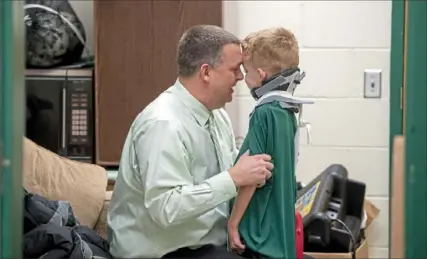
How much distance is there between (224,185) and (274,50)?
451 millimetres

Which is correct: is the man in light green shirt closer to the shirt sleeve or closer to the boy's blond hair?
the shirt sleeve

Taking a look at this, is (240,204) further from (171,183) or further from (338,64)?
(338,64)

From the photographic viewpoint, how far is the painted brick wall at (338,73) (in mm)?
4191

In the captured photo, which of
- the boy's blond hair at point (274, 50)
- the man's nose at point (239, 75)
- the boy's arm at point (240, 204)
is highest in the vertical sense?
the boy's blond hair at point (274, 50)

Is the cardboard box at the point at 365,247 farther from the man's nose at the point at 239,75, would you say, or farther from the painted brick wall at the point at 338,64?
the man's nose at the point at 239,75

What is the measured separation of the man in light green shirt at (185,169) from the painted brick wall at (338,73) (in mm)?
1489

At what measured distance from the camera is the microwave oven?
12.6 ft

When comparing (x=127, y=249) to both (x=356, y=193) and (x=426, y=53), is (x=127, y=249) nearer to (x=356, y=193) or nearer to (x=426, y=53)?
(x=426, y=53)

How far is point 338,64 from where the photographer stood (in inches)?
165

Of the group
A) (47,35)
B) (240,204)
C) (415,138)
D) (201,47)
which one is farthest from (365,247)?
(415,138)

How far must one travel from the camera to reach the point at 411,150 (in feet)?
5.79

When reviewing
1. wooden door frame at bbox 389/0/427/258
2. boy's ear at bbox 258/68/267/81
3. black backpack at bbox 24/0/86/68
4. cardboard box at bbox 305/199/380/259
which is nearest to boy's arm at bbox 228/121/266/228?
boy's ear at bbox 258/68/267/81

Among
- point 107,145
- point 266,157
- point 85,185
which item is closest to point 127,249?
point 266,157

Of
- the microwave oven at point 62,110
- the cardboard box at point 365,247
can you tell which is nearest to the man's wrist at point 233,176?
the cardboard box at point 365,247
